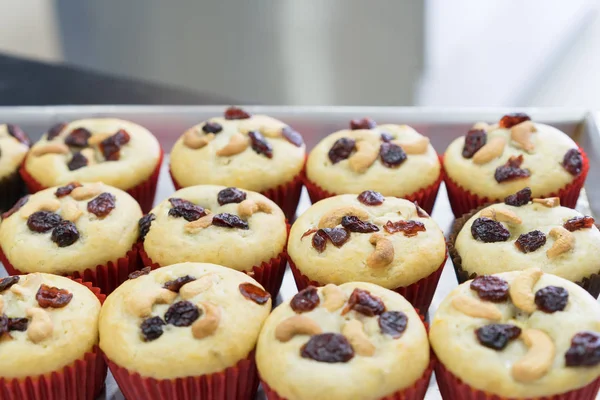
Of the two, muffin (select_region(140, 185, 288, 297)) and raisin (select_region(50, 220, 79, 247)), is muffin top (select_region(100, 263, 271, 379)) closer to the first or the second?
muffin (select_region(140, 185, 288, 297))

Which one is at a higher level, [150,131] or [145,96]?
Result: [150,131]

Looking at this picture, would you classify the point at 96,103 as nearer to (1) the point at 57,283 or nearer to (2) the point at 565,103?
(1) the point at 57,283

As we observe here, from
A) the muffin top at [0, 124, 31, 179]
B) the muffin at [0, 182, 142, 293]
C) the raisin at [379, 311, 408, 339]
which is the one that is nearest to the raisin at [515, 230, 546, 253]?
the raisin at [379, 311, 408, 339]

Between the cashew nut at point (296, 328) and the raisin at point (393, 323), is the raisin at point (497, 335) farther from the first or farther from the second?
the cashew nut at point (296, 328)

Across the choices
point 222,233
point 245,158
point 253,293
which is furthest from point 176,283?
point 245,158

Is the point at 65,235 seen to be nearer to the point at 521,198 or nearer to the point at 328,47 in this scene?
the point at 521,198

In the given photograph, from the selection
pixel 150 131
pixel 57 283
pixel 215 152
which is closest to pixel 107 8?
pixel 150 131

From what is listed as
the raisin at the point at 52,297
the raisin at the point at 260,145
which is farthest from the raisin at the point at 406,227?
the raisin at the point at 52,297
